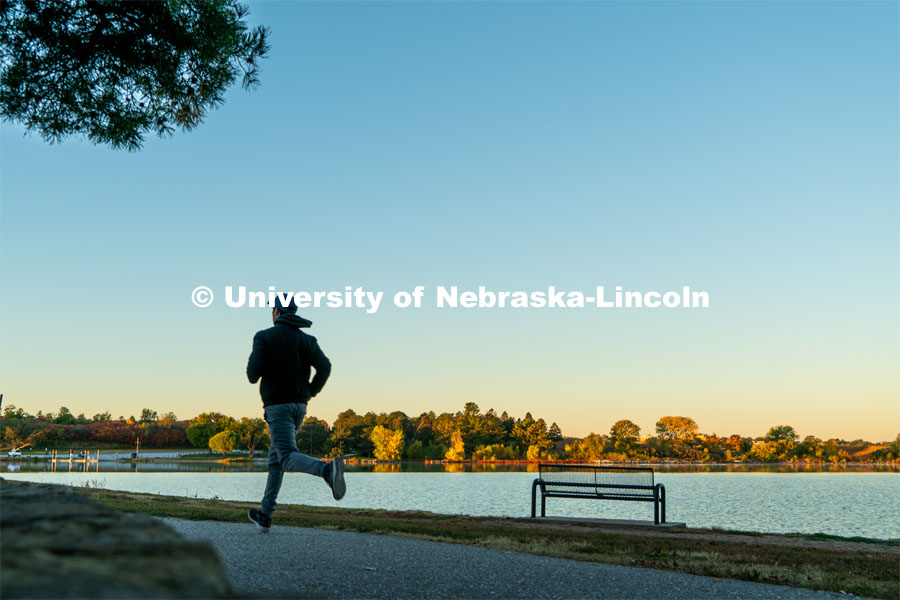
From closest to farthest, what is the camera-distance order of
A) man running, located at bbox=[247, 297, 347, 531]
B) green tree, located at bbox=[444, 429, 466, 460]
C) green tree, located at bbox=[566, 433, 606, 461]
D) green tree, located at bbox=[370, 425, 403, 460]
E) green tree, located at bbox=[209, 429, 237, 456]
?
man running, located at bbox=[247, 297, 347, 531] < green tree, located at bbox=[370, 425, 403, 460] < green tree, located at bbox=[209, 429, 237, 456] < green tree, located at bbox=[444, 429, 466, 460] < green tree, located at bbox=[566, 433, 606, 461]

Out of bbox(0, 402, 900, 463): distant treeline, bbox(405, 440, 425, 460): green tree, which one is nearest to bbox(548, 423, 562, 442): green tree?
bbox(0, 402, 900, 463): distant treeline

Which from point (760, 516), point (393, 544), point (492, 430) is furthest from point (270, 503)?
point (492, 430)

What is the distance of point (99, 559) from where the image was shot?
1360 mm

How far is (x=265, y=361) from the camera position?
692 centimetres

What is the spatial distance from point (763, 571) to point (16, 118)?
32.6 feet

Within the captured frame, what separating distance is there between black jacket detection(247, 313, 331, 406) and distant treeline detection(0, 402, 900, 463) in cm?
13721

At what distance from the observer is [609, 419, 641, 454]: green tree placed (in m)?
168

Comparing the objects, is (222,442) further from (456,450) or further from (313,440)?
(456,450)

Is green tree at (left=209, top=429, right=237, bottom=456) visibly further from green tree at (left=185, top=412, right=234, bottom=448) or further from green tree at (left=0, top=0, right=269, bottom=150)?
green tree at (left=0, top=0, right=269, bottom=150)

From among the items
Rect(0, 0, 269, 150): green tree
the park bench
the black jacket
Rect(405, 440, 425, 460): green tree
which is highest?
Rect(0, 0, 269, 150): green tree

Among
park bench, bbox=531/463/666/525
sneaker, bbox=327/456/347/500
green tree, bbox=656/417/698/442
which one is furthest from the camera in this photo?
green tree, bbox=656/417/698/442

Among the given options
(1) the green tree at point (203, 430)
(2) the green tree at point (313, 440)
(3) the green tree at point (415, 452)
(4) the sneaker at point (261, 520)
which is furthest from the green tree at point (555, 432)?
(4) the sneaker at point (261, 520)

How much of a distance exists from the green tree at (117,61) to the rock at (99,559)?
6.25 m

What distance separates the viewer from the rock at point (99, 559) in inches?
46.4
